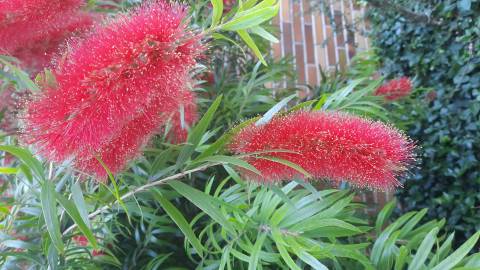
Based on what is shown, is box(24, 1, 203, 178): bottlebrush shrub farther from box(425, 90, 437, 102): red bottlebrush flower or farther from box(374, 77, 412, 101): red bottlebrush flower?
box(425, 90, 437, 102): red bottlebrush flower

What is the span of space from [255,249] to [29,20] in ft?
1.60

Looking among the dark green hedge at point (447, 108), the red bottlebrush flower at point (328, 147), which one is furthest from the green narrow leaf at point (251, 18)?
the dark green hedge at point (447, 108)

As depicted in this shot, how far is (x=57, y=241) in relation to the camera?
0.55m

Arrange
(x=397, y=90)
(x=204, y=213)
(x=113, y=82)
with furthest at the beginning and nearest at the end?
1. (x=397, y=90)
2. (x=204, y=213)
3. (x=113, y=82)

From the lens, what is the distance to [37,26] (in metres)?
0.62

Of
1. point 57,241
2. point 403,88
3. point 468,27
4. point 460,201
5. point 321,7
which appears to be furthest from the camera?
point 321,7

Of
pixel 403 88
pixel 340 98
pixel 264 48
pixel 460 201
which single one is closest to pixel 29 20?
pixel 340 98

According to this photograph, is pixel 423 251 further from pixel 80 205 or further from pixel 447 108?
pixel 447 108

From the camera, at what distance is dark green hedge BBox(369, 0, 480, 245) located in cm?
160

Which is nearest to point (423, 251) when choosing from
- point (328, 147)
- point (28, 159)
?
point (328, 147)

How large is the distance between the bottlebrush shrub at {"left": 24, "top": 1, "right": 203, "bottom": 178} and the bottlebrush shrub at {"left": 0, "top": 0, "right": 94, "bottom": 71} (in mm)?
95

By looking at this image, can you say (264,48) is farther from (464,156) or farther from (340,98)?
(464,156)

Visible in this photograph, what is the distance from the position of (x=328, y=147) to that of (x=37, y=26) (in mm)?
411

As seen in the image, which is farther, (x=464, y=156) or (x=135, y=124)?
(x=464, y=156)
